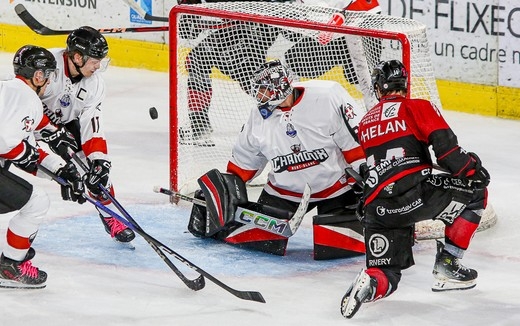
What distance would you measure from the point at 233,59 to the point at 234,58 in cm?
1

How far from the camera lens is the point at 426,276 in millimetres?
4797

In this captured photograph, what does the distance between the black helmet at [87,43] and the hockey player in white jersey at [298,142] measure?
24.8 inches

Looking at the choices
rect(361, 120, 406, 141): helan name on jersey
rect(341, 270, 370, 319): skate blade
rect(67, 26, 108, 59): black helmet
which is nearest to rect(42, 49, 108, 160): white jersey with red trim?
rect(67, 26, 108, 59): black helmet

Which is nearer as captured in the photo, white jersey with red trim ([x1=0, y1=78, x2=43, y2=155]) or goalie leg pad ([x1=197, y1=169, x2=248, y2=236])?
white jersey with red trim ([x1=0, y1=78, x2=43, y2=155])

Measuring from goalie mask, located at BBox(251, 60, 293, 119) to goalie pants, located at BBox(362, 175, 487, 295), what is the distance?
2.56ft

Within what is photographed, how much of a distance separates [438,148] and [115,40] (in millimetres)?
5532

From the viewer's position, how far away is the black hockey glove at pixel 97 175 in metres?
5.02

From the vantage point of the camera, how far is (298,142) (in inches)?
201

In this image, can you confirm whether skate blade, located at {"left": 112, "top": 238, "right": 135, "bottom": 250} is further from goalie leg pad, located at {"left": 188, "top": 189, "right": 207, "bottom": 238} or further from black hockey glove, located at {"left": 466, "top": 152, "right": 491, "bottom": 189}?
black hockey glove, located at {"left": 466, "top": 152, "right": 491, "bottom": 189}

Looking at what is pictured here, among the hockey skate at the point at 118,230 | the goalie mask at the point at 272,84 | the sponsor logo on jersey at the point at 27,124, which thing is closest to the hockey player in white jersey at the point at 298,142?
the goalie mask at the point at 272,84

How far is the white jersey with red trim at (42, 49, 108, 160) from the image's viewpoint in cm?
519

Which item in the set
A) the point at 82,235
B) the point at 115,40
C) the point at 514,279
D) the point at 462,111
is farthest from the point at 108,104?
the point at 514,279

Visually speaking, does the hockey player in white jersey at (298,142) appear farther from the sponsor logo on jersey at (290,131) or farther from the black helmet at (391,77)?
the black helmet at (391,77)

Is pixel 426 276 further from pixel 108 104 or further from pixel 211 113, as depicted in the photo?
pixel 108 104
